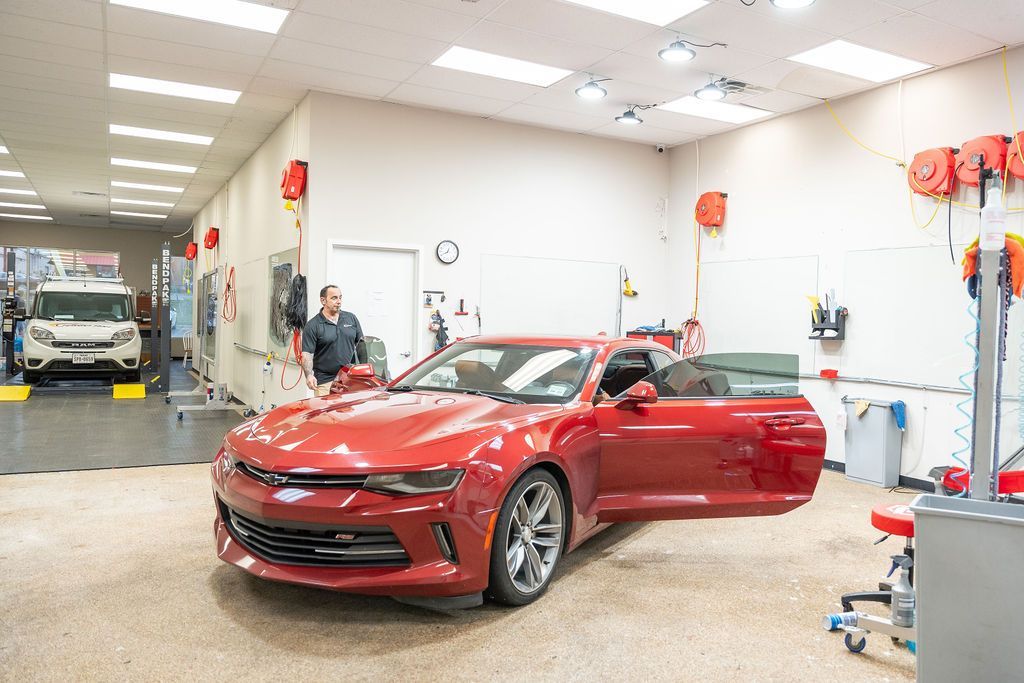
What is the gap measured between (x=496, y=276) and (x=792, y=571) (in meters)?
4.77

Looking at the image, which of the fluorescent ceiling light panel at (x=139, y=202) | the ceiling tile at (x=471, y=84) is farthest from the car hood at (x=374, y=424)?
the fluorescent ceiling light panel at (x=139, y=202)

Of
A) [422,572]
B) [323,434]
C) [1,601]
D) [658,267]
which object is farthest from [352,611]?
[658,267]

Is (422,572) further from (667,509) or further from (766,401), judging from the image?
(766,401)

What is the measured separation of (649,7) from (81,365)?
32.8ft

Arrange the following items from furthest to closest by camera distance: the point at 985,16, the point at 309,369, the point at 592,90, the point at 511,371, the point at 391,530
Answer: the point at 592,90
the point at 309,369
the point at 985,16
the point at 511,371
the point at 391,530

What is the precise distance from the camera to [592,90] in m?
6.50

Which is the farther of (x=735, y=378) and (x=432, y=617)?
(x=735, y=378)

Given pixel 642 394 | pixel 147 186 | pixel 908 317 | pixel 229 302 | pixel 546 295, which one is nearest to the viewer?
pixel 642 394

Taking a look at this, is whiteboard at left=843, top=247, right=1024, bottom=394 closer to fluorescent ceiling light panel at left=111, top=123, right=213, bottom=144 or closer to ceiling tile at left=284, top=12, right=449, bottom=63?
ceiling tile at left=284, top=12, right=449, bottom=63

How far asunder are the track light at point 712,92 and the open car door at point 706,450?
10.8 feet

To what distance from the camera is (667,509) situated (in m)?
3.66

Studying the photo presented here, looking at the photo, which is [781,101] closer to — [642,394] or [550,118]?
[550,118]

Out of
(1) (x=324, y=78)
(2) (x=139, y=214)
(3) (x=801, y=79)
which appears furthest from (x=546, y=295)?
(2) (x=139, y=214)

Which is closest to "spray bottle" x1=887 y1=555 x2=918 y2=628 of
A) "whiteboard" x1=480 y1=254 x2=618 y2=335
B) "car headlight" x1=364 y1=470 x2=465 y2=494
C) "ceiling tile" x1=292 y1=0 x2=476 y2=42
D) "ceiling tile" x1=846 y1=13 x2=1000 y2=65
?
"car headlight" x1=364 y1=470 x2=465 y2=494
